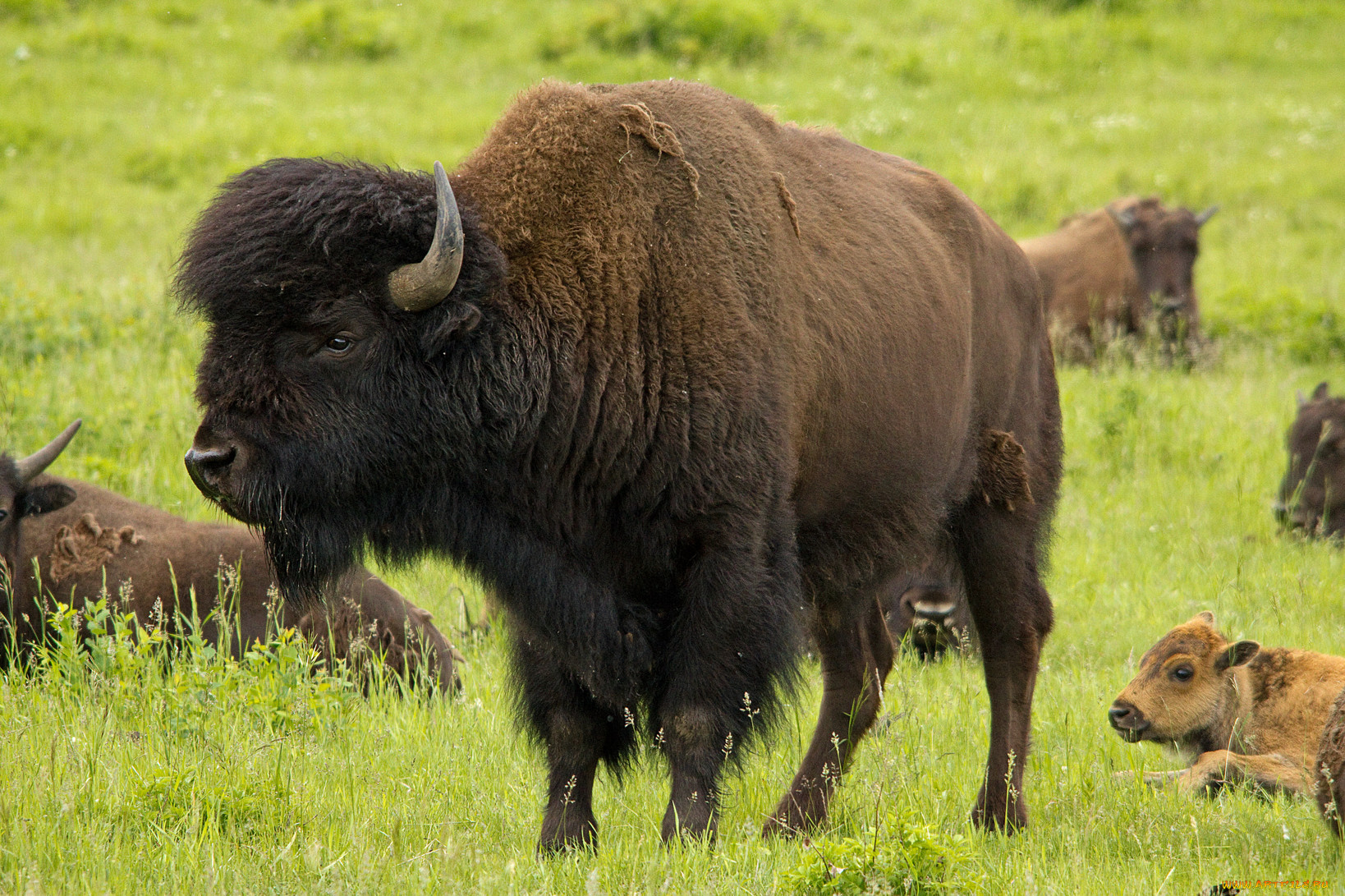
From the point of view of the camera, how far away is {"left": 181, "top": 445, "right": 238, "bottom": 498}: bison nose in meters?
3.89

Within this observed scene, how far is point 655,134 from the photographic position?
14.5 ft

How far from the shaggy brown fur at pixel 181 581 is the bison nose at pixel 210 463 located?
2593mm

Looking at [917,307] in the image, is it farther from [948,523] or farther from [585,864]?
[585,864]

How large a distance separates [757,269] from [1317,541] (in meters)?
5.93

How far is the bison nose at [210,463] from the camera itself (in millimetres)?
3887

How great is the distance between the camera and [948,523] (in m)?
5.55

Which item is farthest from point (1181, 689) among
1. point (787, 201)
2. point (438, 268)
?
point (438, 268)

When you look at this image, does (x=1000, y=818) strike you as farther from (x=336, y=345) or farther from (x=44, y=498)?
(x=44, y=498)

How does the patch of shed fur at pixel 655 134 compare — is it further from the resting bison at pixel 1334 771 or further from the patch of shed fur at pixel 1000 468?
the resting bison at pixel 1334 771

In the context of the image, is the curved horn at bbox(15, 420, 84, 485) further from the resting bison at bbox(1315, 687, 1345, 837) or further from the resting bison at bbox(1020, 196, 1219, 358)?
the resting bison at bbox(1020, 196, 1219, 358)

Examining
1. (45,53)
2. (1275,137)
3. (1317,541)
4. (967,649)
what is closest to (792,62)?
(1275,137)

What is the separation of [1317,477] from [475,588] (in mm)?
5653

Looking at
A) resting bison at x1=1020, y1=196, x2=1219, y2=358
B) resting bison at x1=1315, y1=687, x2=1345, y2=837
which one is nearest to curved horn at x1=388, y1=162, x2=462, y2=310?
resting bison at x1=1315, y1=687, x2=1345, y2=837

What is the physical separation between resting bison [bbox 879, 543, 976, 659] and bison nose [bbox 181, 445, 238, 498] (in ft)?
13.0
